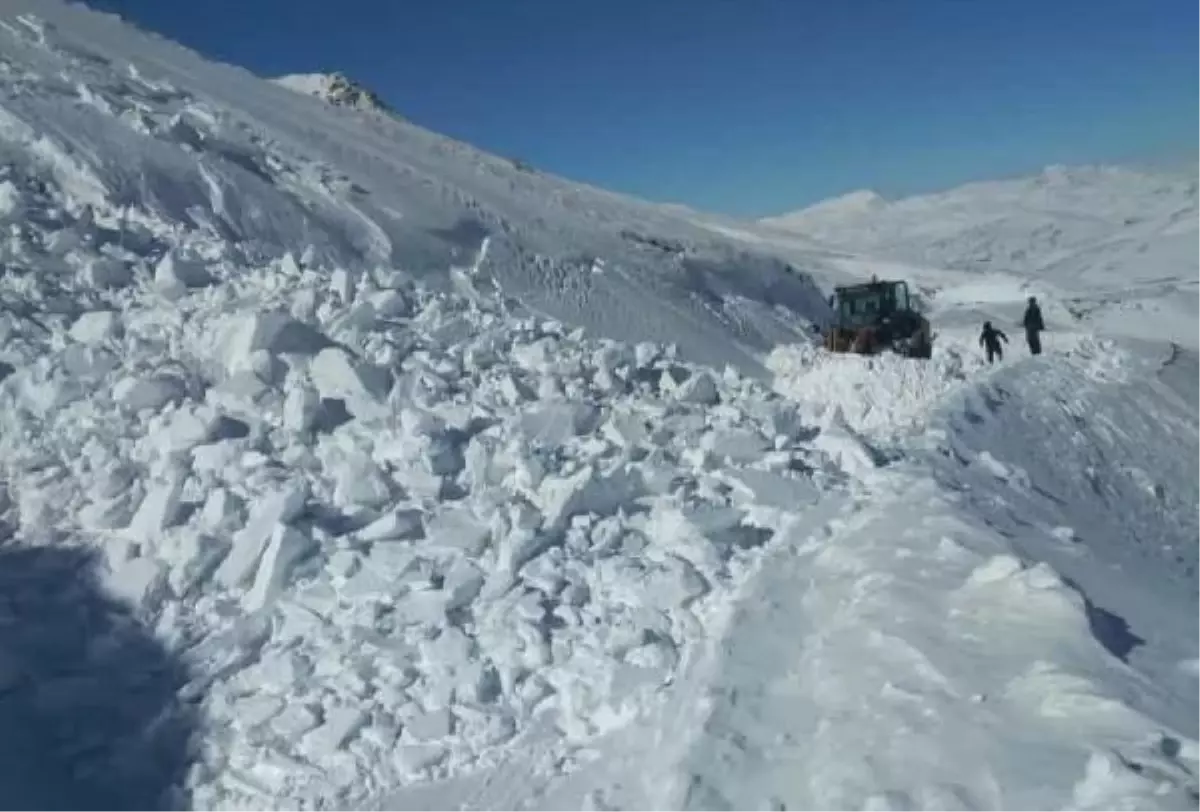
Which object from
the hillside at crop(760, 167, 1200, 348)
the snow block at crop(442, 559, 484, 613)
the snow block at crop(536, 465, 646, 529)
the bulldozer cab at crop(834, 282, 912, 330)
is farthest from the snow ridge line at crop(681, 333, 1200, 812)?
the hillside at crop(760, 167, 1200, 348)

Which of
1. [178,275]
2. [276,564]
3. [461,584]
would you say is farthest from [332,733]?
[178,275]

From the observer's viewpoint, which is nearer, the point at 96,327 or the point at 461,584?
the point at 461,584

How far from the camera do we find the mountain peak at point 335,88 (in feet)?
191

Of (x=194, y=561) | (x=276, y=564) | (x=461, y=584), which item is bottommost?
(x=194, y=561)

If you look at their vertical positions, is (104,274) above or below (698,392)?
below

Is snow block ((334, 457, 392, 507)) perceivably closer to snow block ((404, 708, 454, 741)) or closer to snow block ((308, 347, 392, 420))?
snow block ((308, 347, 392, 420))

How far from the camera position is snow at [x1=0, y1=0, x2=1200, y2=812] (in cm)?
623

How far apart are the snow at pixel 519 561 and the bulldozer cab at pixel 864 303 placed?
3.77 meters

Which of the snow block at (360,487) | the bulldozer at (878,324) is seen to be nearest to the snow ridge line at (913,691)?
the snow block at (360,487)

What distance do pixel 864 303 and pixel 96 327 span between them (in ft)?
45.6

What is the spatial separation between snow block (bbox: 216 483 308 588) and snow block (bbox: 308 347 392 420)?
1.50m

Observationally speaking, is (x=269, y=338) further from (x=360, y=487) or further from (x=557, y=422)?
(x=557, y=422)

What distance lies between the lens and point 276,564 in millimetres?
8078

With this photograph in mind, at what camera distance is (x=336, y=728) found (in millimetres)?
6840
